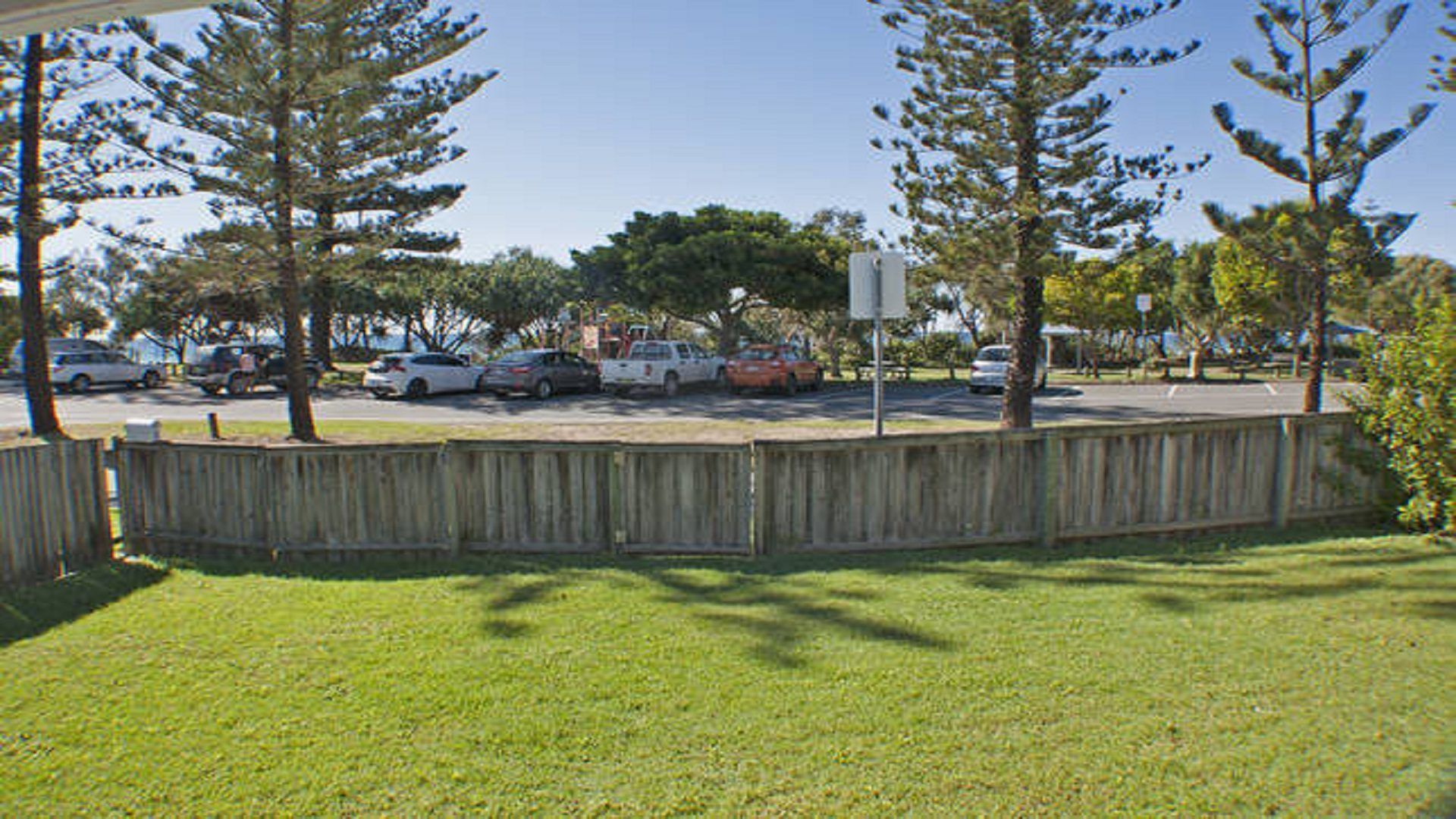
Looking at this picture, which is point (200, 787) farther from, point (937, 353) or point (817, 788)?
point (937, 353)

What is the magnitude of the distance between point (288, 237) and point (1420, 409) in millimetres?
14937

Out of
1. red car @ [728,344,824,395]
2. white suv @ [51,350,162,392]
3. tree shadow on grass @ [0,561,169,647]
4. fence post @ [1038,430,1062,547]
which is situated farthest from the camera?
white suv @ [51,350,162,392]

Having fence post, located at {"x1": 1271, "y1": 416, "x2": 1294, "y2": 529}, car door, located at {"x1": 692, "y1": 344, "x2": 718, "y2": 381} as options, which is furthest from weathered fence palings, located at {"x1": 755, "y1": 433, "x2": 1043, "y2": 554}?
car door, located at {"x1": 692, "y1": 344, "x2": 718, "y2": 381}

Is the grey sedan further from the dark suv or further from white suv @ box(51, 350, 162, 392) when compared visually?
white suv @ box(51, 350, 162, 392)

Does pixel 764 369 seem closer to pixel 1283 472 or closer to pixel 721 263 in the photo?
pixel 721 263

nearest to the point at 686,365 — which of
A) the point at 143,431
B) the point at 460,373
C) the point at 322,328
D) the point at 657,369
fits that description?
the point at 657,369

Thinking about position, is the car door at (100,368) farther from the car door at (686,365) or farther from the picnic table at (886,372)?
the picnic table at (886,372)

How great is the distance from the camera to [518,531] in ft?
22.1

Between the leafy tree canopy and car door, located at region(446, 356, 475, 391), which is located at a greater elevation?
the leafy tree canopy

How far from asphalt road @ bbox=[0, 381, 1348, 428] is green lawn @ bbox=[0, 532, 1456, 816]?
12.4 metres

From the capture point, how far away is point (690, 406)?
69.9 ft

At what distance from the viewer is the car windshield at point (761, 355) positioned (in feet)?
78.5

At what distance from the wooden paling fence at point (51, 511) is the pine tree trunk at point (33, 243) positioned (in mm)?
8778

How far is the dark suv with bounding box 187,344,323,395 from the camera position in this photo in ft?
81.0
